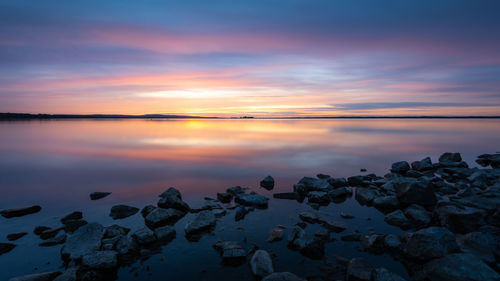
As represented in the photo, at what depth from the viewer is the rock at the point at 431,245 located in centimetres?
780

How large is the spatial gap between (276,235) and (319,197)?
17.3 feet

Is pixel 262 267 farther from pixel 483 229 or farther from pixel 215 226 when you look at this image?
pixel 483 229

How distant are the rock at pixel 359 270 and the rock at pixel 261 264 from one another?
2.27 metres

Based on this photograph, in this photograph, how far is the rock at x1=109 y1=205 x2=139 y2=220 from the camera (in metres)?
12.2

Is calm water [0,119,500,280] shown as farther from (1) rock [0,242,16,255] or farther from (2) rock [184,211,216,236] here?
(2) rock [184,211,216,236]

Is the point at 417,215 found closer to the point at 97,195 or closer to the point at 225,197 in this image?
the point at 225,197

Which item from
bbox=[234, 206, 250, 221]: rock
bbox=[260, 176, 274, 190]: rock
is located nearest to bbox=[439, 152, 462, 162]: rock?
bbox=[260, 176, 274, 190]: rock

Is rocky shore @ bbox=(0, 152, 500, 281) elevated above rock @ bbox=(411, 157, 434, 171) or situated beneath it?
situated beneath

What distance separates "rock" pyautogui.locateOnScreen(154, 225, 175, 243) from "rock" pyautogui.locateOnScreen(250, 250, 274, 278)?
143 inches

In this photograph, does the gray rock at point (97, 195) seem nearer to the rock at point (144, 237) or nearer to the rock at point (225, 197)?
the rock at point (225, 197)

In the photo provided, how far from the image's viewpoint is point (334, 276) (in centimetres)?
748

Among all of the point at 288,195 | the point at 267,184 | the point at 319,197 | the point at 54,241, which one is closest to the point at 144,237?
the point at 54,241

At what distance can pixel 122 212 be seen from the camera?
12523mm

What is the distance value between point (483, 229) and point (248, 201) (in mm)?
10181
